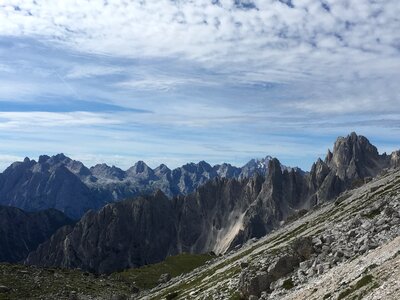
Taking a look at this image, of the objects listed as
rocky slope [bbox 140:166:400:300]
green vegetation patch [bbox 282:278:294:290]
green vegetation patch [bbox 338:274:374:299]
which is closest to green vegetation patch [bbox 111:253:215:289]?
rocky slope [bbox 140:166:400:300]

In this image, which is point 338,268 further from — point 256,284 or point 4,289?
point 4,289

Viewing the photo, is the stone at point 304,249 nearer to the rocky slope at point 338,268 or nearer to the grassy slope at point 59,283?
the rocky slope at point 338,268

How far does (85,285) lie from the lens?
347ft

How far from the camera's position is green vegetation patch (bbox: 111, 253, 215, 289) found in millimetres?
130500

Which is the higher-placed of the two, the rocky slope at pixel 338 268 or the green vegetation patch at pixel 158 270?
the rocky slope at pixel 338 268

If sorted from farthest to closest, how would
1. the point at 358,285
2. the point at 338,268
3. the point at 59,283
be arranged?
the point at 59,283 → the point at 338,268 → the point at 358,285

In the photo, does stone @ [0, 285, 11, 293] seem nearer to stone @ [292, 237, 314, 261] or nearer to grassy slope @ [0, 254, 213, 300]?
grassy slope @ [0, 254, 213, 300]

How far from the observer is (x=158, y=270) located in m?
144

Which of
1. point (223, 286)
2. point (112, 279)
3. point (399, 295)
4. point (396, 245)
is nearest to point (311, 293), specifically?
point (396, 245)

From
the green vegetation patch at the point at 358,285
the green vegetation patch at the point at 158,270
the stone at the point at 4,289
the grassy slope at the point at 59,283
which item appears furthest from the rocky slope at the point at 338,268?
the green vegetation patch at the point at 158,270

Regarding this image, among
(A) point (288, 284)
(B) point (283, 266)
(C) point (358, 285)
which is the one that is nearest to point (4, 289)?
(B) point (283, 266)

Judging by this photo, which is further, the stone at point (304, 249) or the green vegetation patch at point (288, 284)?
the stone at point (304, 249)

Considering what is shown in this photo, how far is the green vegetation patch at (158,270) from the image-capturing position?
130 m

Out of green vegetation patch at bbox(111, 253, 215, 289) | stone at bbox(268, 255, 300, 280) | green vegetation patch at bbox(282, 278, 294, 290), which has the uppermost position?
stone at bbox(268, 255, 300, 280)
